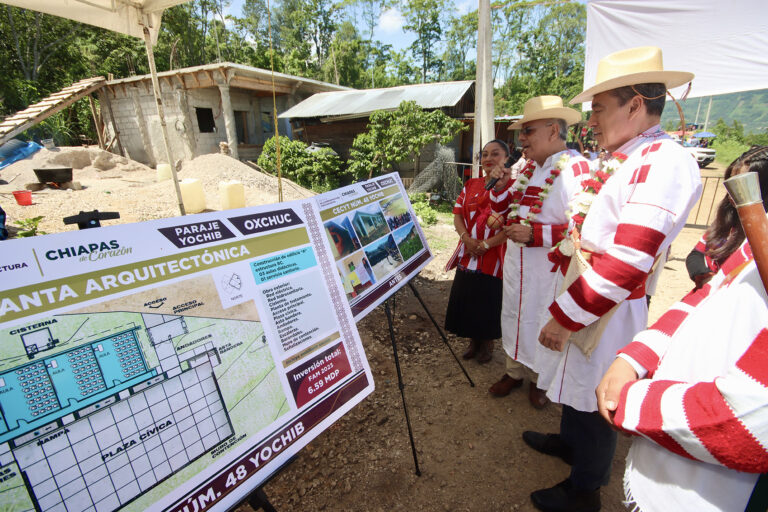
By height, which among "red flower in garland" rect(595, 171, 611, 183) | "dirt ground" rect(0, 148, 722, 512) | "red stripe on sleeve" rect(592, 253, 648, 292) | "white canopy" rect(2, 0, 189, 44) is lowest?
"dirt ground" rect(0, 148, 722, 512)

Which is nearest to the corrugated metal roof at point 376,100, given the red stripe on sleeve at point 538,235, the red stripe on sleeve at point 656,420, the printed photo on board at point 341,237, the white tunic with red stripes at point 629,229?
the red stripe on sleeve at point 538,235

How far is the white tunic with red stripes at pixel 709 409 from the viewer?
0.70m

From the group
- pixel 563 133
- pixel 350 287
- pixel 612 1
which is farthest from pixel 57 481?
pixel 612 1

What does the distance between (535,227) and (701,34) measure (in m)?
4.01

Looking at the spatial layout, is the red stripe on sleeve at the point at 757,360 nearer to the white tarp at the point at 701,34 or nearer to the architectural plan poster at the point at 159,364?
the architectural plan poster at the point at 159,364

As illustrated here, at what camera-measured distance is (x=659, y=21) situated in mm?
4246

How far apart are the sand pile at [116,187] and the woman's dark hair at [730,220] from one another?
8.47 m

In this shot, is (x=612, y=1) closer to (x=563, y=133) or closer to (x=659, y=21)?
(x=659, y=21)

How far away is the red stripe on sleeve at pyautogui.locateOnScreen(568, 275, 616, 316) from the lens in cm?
145

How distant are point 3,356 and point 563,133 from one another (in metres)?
3.09

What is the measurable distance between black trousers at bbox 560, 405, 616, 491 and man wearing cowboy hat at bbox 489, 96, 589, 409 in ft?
1.42

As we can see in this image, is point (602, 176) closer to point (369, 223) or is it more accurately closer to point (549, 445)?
point (369, 223)

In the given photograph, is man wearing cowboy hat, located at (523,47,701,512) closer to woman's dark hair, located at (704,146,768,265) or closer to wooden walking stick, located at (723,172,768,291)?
wooden walking stick, located at (723,172,768,291)

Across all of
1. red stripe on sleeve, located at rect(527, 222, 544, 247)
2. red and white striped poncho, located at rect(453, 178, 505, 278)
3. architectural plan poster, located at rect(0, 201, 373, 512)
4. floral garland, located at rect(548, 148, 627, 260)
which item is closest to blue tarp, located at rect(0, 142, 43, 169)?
red and white striped poncho, located at rect(453, 178, 505, 278)
